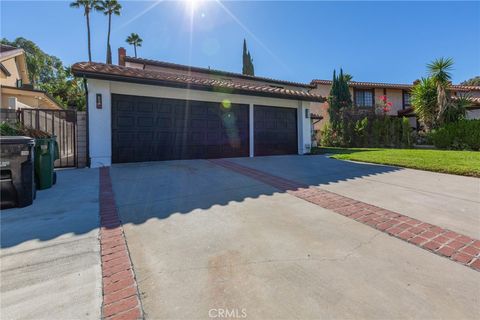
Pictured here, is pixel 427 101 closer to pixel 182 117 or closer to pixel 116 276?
pixel 182 117

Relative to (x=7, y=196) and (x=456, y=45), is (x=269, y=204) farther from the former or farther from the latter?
(x=456, y=45)

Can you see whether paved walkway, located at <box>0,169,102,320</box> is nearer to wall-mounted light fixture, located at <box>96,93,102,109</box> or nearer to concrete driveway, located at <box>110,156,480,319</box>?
concrete driveway, located at <box>110,156,480,319</box>

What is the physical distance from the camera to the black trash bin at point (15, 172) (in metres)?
3.52

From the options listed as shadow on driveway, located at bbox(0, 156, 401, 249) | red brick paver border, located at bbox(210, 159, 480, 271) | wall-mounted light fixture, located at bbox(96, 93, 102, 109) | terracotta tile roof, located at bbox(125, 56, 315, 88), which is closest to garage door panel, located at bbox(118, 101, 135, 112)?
wall-mounted light fixture, located at bbox(96, 93, 102, 109)

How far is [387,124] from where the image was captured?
16.0m

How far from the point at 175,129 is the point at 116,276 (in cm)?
720

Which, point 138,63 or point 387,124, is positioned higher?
point 138,63

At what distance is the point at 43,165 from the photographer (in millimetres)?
4805

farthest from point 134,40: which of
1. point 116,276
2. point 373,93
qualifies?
point 116,276

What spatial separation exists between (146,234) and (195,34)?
47.1 feet

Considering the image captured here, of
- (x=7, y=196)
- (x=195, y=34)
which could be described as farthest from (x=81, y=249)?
(x=195, y=34)

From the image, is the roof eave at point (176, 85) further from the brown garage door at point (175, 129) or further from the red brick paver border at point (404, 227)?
the red brick paver border at point (404, 227)

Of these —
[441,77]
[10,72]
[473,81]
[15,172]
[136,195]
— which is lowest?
[136,195]

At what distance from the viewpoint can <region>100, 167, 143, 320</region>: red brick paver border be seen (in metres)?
1.62
